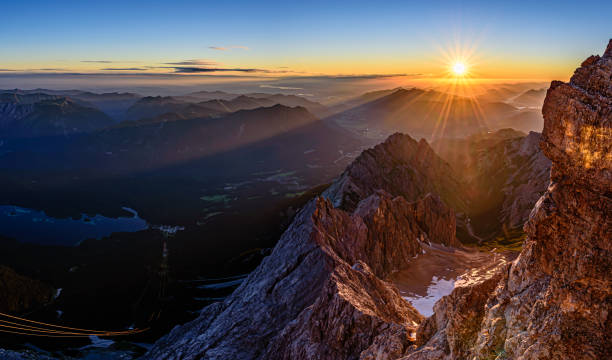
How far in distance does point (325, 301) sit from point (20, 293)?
8257 inches

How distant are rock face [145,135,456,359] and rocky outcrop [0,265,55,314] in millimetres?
144221

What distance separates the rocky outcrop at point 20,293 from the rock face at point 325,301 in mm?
144221

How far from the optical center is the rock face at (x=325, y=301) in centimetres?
4003

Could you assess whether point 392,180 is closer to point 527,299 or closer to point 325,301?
point 325,301

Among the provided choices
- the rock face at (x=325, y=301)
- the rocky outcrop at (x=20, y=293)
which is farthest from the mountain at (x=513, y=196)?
the rocky outcrop at (x=20, y=293)

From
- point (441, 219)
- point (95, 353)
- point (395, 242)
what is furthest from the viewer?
point (95, 353)

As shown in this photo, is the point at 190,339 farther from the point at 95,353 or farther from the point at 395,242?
the point at 95,353

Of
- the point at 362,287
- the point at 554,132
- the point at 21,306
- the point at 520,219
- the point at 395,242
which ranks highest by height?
the point at 554,132

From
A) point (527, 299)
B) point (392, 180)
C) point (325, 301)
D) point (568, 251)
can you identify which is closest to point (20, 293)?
point (392, 180)

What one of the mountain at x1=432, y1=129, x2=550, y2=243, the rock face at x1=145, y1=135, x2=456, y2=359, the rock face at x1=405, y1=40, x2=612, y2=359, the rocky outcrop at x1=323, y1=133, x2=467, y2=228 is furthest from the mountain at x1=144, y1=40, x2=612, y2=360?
the mountain at x1=432, y1=129, x2=550, y2=243

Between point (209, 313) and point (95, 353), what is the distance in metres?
92.1

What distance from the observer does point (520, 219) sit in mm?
155000

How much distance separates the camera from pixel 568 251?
61.2 ft

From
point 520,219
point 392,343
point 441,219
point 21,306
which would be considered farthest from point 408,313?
point 21,306
